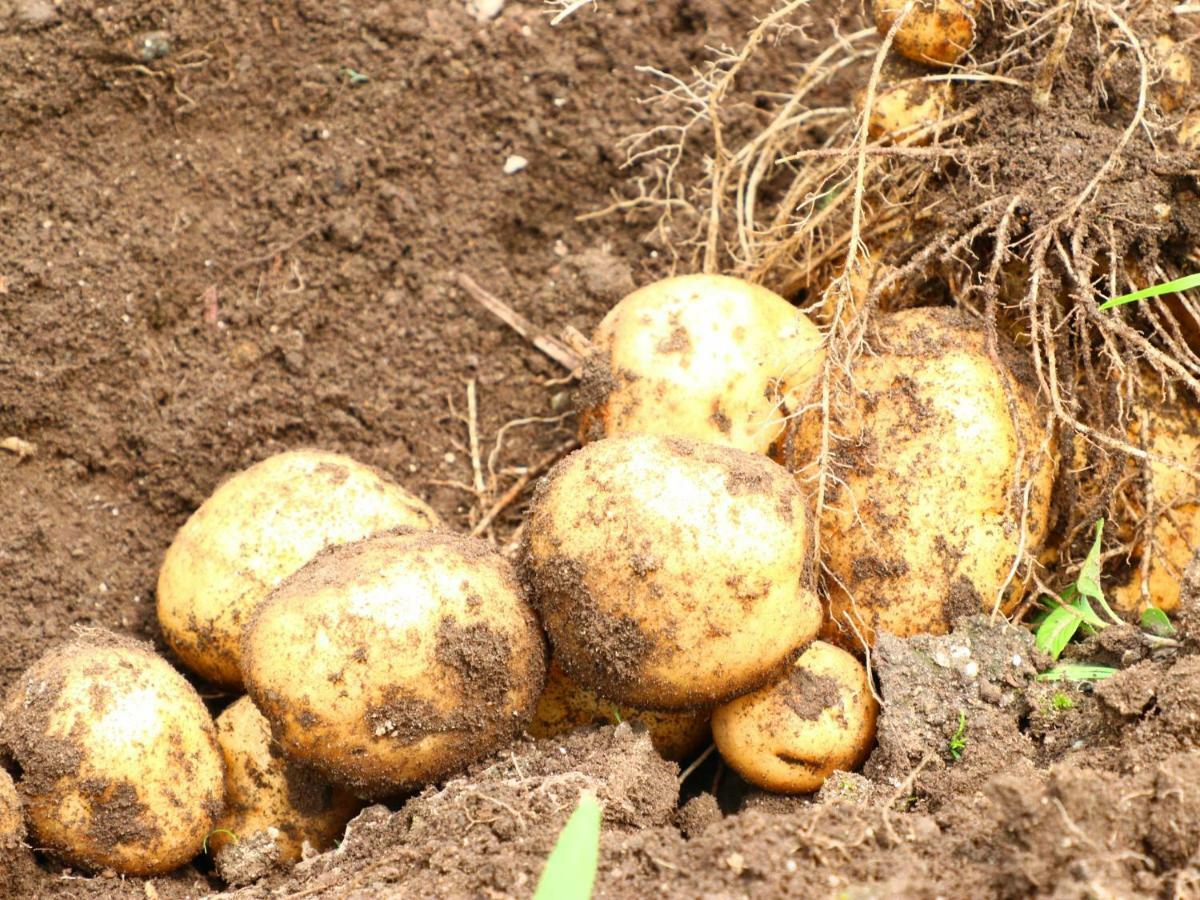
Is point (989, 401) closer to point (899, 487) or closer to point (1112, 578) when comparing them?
point (899, 487)

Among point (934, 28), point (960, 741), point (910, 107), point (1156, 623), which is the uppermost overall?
point (934, 28)

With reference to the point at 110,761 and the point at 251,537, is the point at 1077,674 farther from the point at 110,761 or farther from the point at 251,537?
the point at 110,761

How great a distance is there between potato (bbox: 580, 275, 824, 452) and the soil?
1.26ft

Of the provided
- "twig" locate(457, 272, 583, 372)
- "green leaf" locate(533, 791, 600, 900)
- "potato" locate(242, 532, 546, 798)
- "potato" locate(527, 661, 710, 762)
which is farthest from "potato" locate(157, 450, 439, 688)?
"green leaf" locate(533, 791, 600, 900)

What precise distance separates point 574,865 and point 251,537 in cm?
112

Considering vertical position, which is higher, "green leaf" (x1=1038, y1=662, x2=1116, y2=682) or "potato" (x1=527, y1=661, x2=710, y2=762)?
"green leaf" (x1=1038, y1=662, x2=1116, y2=682)

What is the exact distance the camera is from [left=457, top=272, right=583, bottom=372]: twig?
2758mm

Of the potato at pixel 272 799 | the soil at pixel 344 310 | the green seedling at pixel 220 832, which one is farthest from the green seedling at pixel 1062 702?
the green seedling at pixel 220 832

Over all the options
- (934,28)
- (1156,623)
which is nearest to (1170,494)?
(1156,623)

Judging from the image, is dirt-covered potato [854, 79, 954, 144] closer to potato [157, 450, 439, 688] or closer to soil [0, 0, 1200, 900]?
soil [0, 0, 1200, 900]

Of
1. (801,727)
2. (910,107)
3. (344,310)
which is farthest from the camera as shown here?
(344,310)

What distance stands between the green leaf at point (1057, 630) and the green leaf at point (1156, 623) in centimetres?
11

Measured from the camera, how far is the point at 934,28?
2.33 m

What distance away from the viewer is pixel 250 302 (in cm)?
267
